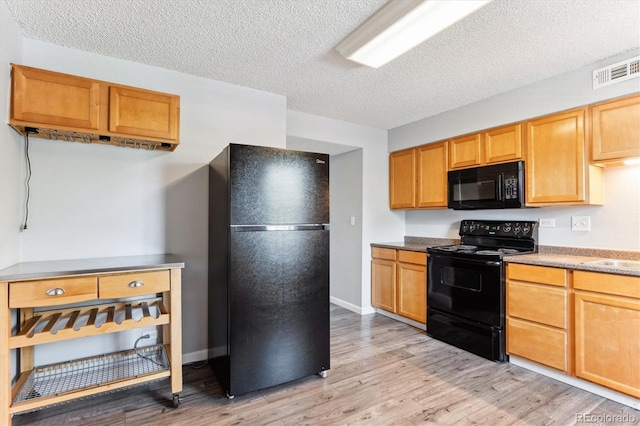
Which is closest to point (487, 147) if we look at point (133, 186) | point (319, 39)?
point (319, 39)

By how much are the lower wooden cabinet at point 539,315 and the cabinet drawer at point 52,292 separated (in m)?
3.03

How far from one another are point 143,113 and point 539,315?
332 centimetres

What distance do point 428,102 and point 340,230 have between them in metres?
2.02

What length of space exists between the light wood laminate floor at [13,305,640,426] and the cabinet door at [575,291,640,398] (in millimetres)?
168

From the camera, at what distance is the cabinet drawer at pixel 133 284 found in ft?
6.05

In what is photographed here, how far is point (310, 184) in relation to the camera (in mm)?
2316

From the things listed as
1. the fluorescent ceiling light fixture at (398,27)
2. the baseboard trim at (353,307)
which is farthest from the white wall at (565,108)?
the baseboard trim at (353,307)

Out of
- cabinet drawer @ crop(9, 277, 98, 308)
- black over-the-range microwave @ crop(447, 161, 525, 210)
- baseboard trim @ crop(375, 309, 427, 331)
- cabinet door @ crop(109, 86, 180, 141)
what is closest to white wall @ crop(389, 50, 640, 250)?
black over-the-range microwave @ crop(447, 161, 525, 210)

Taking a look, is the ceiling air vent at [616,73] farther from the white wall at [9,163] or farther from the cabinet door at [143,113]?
the white wall at [9,163]

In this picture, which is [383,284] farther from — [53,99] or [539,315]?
[53,99]

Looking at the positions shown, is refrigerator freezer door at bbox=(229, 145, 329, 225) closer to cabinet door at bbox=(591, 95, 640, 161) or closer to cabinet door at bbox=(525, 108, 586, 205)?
cabinet door at bbox=(525, 108, 586, 205)

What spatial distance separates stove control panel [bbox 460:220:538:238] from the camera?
302 centimetres

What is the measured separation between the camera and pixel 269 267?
2.17m

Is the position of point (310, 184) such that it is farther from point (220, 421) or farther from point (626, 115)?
point (626, 115)
